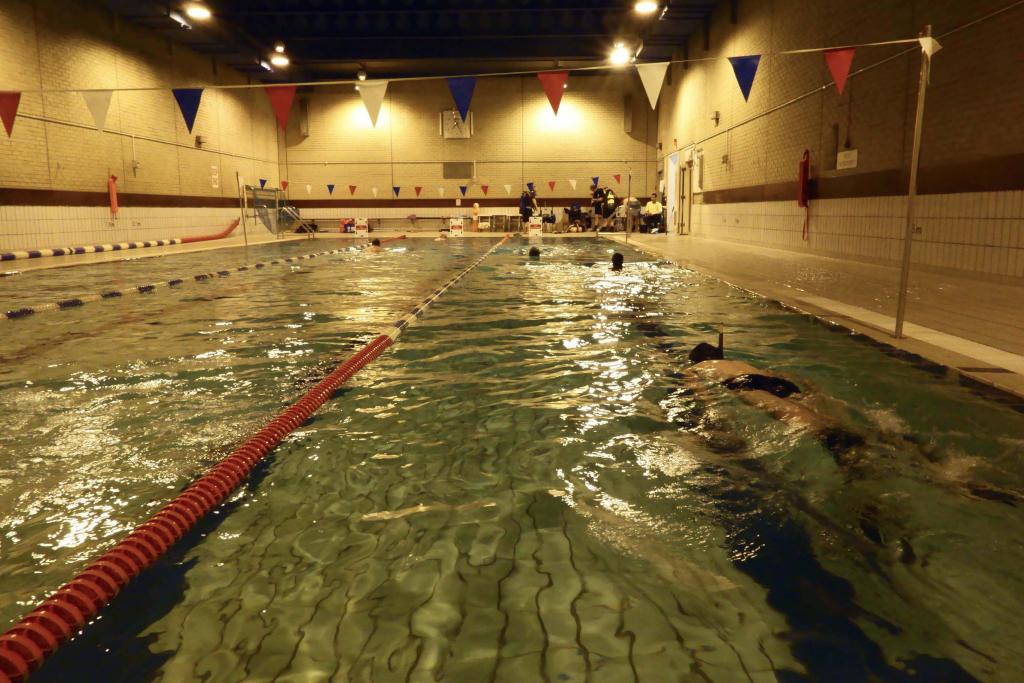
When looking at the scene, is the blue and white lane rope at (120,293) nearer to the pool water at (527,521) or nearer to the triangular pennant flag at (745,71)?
the pool water at (527,521)

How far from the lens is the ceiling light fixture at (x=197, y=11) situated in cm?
1691

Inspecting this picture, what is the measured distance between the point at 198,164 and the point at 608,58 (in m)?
12.7

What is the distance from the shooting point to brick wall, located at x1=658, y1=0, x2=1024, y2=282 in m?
7.92

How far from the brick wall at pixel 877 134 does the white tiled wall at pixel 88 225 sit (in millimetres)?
14228

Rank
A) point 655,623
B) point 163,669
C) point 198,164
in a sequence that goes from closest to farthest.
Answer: point 163,669
point 655,623
point 198,164

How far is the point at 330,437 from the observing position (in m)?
3.42

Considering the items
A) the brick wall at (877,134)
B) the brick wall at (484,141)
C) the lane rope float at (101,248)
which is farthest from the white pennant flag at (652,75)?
the brick wall at (484,141)

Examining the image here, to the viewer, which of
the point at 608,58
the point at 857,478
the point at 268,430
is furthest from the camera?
the point at 608,58

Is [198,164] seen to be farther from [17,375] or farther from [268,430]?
[268,430]

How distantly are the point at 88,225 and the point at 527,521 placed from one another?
1716 centimetres

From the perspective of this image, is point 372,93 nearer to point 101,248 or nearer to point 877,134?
point 877,134

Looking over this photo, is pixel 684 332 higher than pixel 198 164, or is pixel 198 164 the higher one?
pixel 198 164

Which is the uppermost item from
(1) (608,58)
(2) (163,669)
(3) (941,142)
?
(1) (608,58)

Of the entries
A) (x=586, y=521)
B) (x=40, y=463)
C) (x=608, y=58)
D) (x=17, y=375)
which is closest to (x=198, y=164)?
(x=608, y=58)
